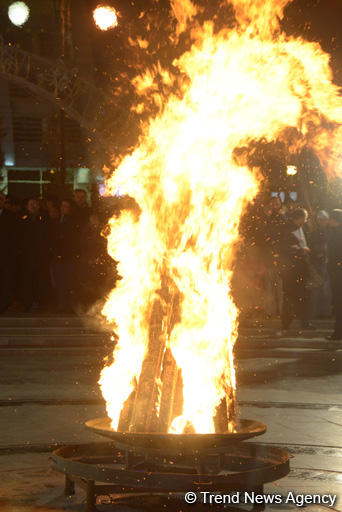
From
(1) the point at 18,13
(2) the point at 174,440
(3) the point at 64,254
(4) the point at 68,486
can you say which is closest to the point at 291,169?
(1) the point at 18,13

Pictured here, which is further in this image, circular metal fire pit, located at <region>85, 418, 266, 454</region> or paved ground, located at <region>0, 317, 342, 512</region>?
paved ground, located at <region>0, 317, 342, 512</region>

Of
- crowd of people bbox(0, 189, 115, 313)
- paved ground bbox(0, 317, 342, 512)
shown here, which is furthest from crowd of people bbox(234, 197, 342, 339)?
crowd of people bbox(0, 189, 115, 313)

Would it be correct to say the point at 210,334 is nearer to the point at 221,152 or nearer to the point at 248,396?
the point at 221,152

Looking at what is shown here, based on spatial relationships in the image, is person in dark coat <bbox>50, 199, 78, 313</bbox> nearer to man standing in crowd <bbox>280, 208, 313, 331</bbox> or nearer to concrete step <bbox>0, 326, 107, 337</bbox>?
concrete step <bbox>0, 326, 107, 337</bbox>

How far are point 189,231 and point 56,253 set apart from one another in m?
11.5

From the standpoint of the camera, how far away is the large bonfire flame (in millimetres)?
5809

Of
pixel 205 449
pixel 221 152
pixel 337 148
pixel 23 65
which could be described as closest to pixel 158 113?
pixel 221 152

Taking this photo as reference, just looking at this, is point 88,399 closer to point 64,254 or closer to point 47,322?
point 47,322

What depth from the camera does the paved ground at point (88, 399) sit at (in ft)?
19.5

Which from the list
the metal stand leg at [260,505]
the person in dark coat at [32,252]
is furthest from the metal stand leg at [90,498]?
the person in dark coat at [32,252]

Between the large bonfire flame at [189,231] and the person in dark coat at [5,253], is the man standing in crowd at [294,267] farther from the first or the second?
the large bonfire flame at [189,231]

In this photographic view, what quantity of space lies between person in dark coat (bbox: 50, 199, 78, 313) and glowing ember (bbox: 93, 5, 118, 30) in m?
4.01

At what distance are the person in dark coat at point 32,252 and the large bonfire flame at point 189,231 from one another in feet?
36.0

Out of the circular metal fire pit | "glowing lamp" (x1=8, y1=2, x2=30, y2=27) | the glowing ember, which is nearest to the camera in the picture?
the circular metal fire pit
